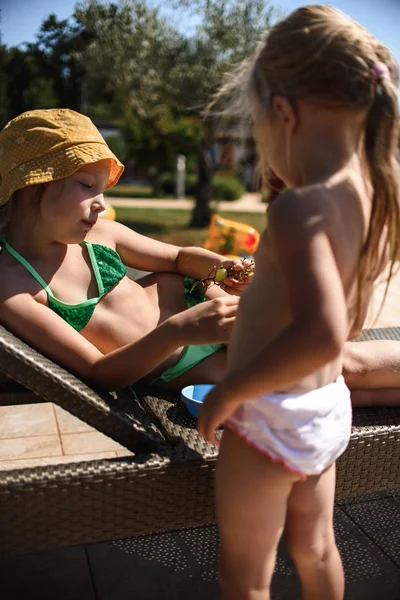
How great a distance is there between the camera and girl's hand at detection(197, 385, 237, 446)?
127 centimetres

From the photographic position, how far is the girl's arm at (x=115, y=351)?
63.7 inches

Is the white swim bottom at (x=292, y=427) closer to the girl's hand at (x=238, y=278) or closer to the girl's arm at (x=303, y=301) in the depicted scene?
the girl's arm at (x=303, y=301)

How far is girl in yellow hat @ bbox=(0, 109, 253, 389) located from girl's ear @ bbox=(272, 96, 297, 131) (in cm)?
51

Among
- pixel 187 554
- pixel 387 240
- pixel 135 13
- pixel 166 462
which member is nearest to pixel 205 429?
pixel 166 462

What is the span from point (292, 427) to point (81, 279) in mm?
1019

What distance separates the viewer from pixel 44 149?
6.13 ft

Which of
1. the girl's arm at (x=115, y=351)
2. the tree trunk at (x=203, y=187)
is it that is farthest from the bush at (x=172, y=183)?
the girl's arm at (x=115, y=351)

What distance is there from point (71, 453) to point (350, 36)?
90.4 inches

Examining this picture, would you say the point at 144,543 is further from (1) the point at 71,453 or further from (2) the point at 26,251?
(2) the point at 26,251

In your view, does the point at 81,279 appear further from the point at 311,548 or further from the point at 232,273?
the point at 311,548

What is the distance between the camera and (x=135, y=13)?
12.1 m

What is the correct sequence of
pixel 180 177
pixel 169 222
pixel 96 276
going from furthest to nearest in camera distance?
pixel 180 177, pixel 169 222, pixel 96 276

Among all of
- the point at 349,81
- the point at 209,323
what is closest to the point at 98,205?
the point at 209,323

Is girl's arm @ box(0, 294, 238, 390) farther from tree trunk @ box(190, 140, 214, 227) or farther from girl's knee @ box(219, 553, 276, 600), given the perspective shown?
tree trunk @ box(190, 140, 214, 227)
